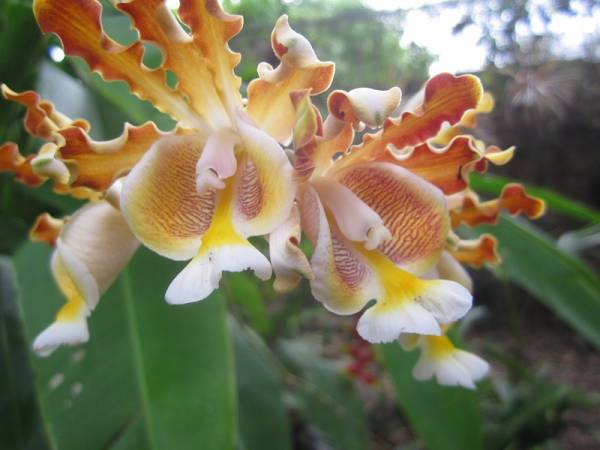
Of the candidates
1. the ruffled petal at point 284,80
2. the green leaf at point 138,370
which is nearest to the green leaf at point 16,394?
the green leaf at point 138,370

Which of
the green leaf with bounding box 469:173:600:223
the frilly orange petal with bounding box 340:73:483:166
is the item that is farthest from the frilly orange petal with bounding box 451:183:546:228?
the green leaf with bounding box 469:173:600:223

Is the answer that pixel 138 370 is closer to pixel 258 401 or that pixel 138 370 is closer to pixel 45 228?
pixel 45 228

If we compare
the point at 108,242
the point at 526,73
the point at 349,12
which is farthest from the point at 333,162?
the point at 349,12

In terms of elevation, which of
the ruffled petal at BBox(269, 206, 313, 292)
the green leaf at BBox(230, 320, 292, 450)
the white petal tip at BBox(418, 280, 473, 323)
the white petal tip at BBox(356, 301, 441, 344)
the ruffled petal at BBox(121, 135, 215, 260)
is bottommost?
the green leaf at BBox(230, 320, 292, 450)

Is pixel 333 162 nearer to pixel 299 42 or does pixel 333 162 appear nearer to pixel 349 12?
pixel 299 42

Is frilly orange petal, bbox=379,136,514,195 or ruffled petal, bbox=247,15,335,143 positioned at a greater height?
ruffled petal, bbox=247,15,335,143

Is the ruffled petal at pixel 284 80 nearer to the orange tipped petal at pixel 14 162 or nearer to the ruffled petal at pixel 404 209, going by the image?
the ruffled petal at pixel 404 209

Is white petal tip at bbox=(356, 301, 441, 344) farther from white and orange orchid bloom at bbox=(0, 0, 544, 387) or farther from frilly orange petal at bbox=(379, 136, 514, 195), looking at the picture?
frilly orange petal at bbox=(379, 136, 514, 195)
